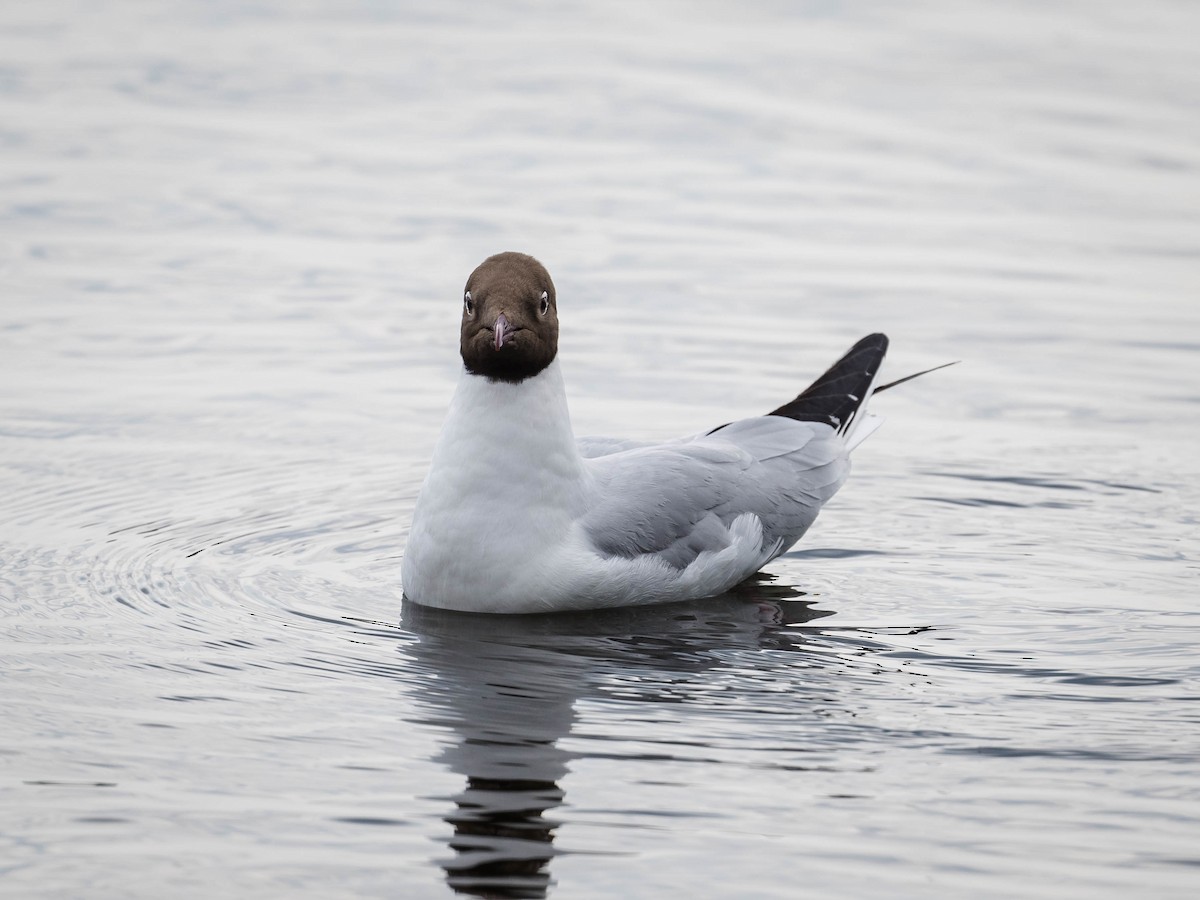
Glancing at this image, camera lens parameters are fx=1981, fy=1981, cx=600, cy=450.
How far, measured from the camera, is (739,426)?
8906mm

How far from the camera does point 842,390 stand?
950 cm

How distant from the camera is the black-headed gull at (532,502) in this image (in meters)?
7.49

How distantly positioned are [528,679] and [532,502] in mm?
903

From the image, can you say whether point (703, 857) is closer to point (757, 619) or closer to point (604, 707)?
point (604, 707)

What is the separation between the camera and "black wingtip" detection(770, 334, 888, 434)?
9.37 m

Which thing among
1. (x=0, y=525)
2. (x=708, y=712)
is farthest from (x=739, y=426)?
(x=0, y=525)

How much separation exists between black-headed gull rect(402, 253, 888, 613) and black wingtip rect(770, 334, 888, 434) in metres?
1.35

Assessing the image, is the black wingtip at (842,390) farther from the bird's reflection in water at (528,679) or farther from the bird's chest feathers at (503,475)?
the bird's chest feathers at (503,475)

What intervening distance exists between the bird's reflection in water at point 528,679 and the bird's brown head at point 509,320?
982 millimetres

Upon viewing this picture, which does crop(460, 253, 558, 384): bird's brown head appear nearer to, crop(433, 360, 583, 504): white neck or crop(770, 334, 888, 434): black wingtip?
crop(433, 360, 583, 504): white neck

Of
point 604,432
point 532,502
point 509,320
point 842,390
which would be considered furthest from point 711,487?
point 604,432

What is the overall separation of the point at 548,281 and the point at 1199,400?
481 centimetres

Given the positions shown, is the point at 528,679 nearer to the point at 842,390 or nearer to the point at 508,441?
the point at 508,441

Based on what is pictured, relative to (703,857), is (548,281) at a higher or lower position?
higher
